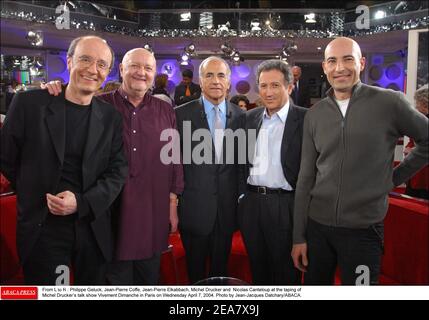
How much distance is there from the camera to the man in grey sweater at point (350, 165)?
3.19 feet

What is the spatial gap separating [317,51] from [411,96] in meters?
0.27

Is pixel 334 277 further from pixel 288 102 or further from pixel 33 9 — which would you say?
pixel 33 9

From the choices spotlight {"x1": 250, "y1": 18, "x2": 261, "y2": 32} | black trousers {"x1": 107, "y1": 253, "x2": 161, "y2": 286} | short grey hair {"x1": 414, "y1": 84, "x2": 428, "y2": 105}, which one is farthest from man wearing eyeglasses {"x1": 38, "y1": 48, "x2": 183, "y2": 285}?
short grey hair {"x1": 414, "y1": 84, "x2": 428, "y2": 105}

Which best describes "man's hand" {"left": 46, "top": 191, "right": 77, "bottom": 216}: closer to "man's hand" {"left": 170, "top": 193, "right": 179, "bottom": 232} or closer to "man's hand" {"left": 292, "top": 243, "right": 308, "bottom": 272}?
"man's hand" {"left": 170, "top": 193, "right": 179, "bottom": 232}

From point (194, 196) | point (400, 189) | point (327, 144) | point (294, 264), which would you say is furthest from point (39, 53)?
point (400, 189)

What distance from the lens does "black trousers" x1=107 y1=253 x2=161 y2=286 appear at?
1053mm

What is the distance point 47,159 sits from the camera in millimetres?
939

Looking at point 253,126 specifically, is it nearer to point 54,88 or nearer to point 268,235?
point 268,235

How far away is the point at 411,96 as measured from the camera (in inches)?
40.3

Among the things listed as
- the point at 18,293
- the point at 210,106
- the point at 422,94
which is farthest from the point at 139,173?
the point at 422,94

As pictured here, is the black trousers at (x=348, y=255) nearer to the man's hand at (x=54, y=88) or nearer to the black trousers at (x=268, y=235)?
the black trousers at (x=268, y=235)

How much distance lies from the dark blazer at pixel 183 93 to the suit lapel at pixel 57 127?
380 mm

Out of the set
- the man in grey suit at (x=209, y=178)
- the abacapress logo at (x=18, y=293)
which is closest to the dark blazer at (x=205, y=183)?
the man in grey suit at (x=209, y=178)

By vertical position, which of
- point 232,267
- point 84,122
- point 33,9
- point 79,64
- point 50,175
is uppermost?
point 33,9
